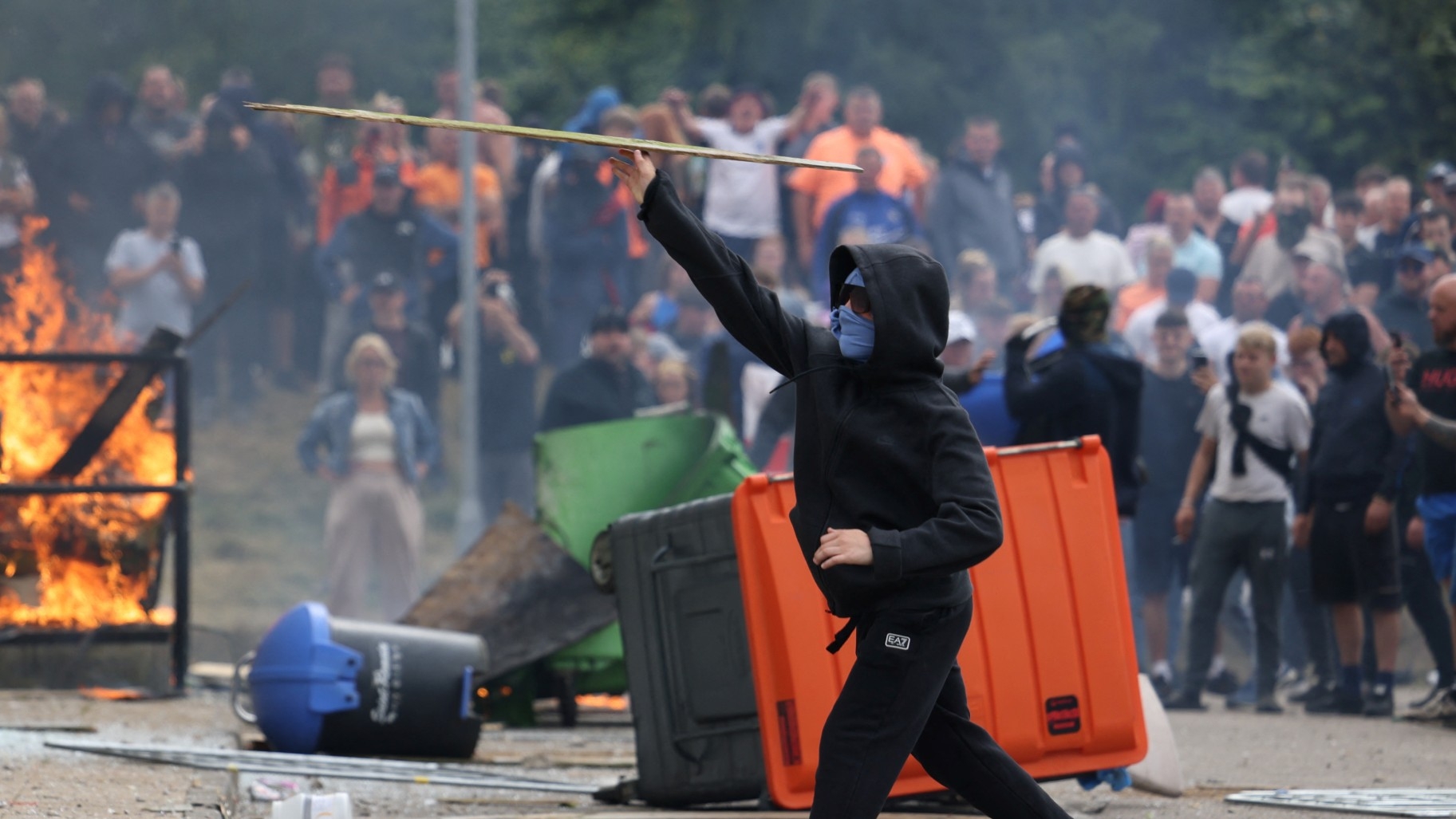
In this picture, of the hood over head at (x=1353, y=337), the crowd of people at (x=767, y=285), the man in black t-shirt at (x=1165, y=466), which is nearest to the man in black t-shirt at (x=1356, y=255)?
the crowd of people at (x=767, y=285)

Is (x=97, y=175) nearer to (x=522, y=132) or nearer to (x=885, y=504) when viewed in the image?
(x=522, y=132)

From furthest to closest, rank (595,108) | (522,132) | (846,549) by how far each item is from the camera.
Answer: (595,108), (846,549), (522,132)

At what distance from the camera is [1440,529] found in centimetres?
916

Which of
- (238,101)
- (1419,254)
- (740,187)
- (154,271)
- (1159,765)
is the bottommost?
(1159,765)

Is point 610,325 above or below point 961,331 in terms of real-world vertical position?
above

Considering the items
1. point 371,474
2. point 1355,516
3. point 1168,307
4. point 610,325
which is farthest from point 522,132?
point 1168,307

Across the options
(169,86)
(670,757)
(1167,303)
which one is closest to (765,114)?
(1167,303)

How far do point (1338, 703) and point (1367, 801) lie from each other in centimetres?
363

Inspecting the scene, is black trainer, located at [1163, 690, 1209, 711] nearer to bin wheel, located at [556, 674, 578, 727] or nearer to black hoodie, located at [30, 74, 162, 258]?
bin wheel, located at [556, 674, 578, 727]

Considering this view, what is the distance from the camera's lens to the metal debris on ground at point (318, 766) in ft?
22.8

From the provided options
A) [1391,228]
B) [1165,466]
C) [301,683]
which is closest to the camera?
[301,683]

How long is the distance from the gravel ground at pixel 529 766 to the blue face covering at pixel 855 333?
2.17 metres

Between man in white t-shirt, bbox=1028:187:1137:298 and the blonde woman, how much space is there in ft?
16.8

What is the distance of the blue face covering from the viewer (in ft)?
14.8
